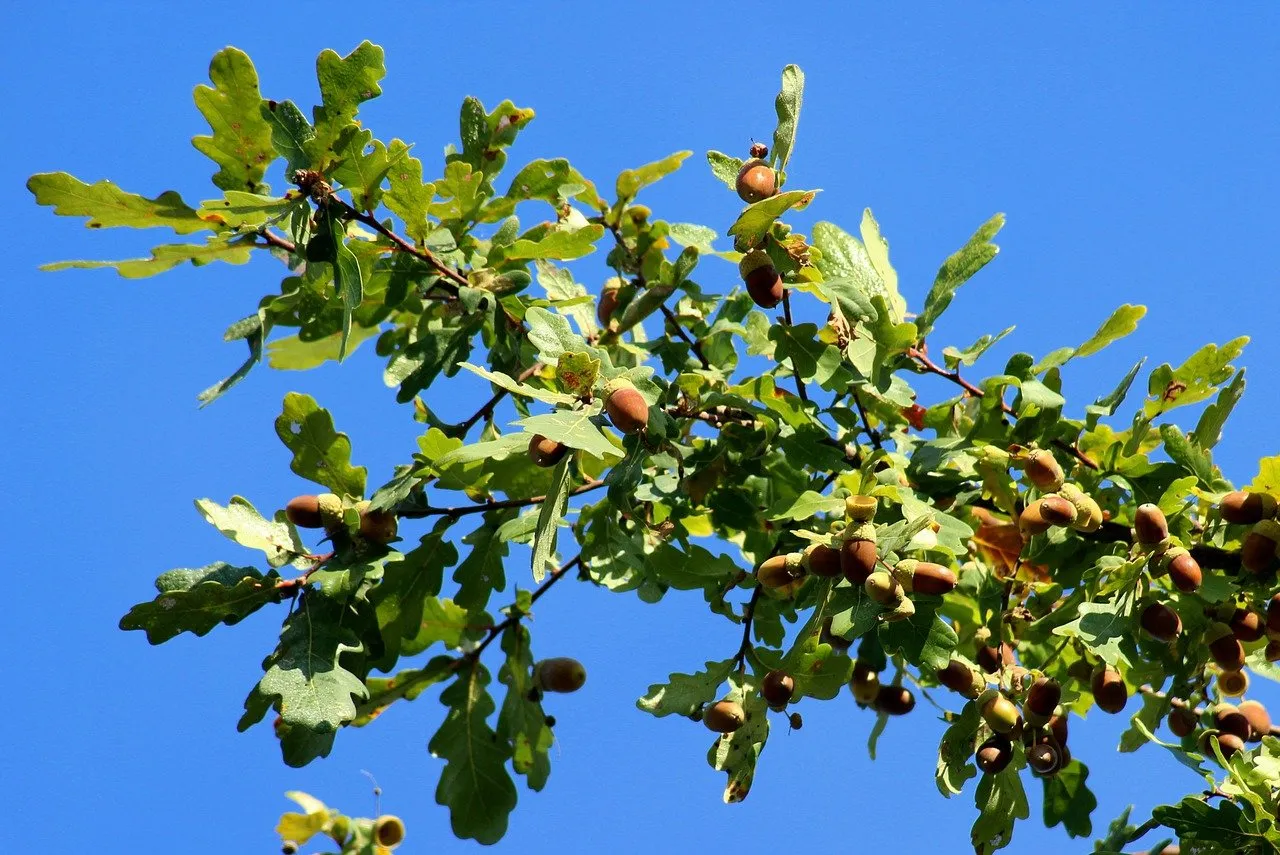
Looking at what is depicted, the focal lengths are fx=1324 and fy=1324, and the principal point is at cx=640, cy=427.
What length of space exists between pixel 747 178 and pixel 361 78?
28.9 inches

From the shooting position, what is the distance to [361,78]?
2.43 m

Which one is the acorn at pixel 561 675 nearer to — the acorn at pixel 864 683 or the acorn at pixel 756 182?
the acorn at pixel 864 683

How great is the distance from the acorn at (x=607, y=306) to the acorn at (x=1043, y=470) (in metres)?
1.04

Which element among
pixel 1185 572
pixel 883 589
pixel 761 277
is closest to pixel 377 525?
pixel 761 277

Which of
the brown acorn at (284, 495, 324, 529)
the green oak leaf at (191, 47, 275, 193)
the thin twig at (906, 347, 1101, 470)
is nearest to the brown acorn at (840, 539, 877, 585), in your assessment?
the thin twig at (906, 347, 1101, 470)

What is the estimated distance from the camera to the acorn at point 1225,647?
244cm

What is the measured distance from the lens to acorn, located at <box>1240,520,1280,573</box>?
7.55ft

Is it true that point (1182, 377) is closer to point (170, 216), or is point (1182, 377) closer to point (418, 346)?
point (418, 346)

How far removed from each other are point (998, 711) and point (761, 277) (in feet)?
2.93

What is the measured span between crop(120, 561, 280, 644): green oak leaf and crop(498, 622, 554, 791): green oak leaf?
2.25 feet

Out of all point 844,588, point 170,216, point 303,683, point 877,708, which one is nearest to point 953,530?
point 844,588

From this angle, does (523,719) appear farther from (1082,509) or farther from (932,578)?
(1082,509)

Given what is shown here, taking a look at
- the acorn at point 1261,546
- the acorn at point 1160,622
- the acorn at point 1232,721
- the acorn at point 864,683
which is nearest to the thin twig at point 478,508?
the acorn at point 864,683

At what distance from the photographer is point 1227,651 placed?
2441 millimetres
